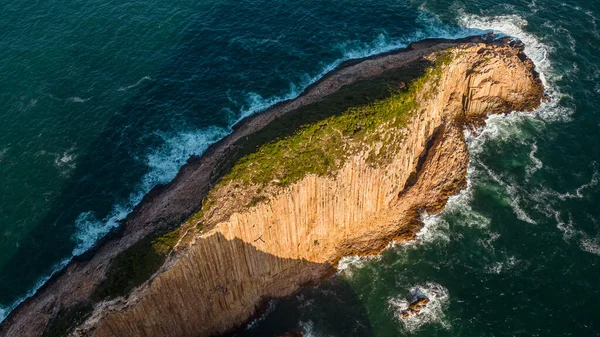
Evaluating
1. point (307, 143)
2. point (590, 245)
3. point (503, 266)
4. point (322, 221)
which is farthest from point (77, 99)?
point (590, 245)

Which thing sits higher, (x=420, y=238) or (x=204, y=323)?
(x=420, y=238)

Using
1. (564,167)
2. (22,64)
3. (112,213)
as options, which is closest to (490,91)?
(564,167)

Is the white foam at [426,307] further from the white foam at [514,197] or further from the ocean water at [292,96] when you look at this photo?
the white foam at [514,197]

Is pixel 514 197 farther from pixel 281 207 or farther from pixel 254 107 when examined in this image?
pixel 254 107

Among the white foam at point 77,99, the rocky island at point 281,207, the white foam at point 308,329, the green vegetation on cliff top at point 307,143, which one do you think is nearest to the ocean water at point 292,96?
the white foam at point 308,329

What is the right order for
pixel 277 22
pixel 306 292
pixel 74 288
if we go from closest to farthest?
1. pixel 74 288
2. pixel 306 292
3. pixel 277 22

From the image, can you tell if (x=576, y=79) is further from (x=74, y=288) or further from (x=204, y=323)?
(x=74, y=288)

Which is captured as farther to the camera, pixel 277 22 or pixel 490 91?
pixel 277 22
